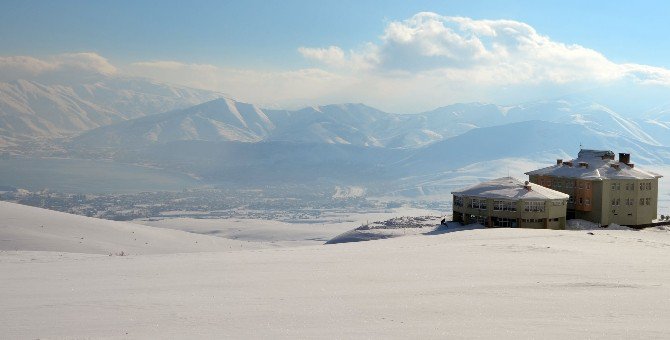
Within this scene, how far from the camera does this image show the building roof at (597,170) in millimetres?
62781

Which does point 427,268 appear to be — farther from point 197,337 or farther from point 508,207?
point 508,207

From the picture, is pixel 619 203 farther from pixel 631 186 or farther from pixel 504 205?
pixel 504 205

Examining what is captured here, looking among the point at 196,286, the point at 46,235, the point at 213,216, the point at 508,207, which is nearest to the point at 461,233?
the point at 508,207

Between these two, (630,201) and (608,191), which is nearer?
(608,191)

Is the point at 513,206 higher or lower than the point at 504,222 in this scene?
higher

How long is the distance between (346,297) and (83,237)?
1841 inches

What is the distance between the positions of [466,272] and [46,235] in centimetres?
4481

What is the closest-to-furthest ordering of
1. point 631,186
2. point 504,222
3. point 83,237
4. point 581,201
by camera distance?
point 504,222, point 83,237, point 631,186, point 581,201

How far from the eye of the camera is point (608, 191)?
6150 centimetres

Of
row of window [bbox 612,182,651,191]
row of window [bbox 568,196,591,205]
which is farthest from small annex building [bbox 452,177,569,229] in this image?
row of window [bbox 612,182,651,191]

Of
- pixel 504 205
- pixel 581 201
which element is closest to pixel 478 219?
pixel 504 205

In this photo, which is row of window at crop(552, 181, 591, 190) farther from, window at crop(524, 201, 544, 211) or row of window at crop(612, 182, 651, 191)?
window at crop(524, 201, 544, 211)

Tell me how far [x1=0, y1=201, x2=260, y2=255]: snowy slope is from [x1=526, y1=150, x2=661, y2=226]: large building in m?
37.2

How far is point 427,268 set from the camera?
76.7 ft
